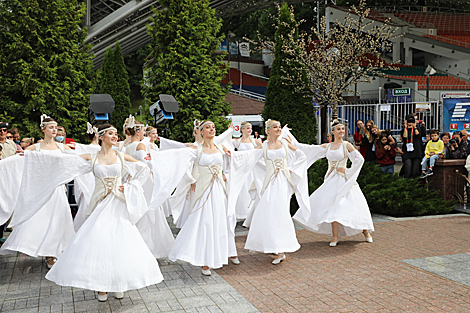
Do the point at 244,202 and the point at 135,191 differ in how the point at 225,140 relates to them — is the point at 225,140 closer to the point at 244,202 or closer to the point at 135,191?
the point at 135,191

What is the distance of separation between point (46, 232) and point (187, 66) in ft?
29.4

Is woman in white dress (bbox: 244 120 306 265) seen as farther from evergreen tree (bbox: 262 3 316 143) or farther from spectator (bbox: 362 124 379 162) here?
evergreen tree (bbox: 262 3 316 143)

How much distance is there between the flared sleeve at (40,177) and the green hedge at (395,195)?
6.70m

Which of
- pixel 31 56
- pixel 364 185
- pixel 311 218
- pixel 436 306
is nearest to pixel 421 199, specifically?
pixel 364 185

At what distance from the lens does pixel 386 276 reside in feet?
21.0

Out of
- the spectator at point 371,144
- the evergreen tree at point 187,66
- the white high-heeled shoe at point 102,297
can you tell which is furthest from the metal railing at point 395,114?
the white high-heeled shoe at point 102,297

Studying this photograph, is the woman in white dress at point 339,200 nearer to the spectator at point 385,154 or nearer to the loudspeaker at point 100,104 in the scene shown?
the spectator at point 385,154

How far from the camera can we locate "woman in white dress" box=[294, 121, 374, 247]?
321 inches

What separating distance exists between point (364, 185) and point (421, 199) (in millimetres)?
1318

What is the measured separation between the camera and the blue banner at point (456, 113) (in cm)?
1541

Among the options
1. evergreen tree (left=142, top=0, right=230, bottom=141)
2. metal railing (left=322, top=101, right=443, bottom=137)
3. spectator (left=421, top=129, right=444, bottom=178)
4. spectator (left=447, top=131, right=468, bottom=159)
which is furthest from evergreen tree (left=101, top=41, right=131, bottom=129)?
spectator (left=447, top=131, right=468, bottom=159)

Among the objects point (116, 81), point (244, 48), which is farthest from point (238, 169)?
point (244, 48)

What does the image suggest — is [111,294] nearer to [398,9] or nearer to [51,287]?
[51,287]

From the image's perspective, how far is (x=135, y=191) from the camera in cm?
584
